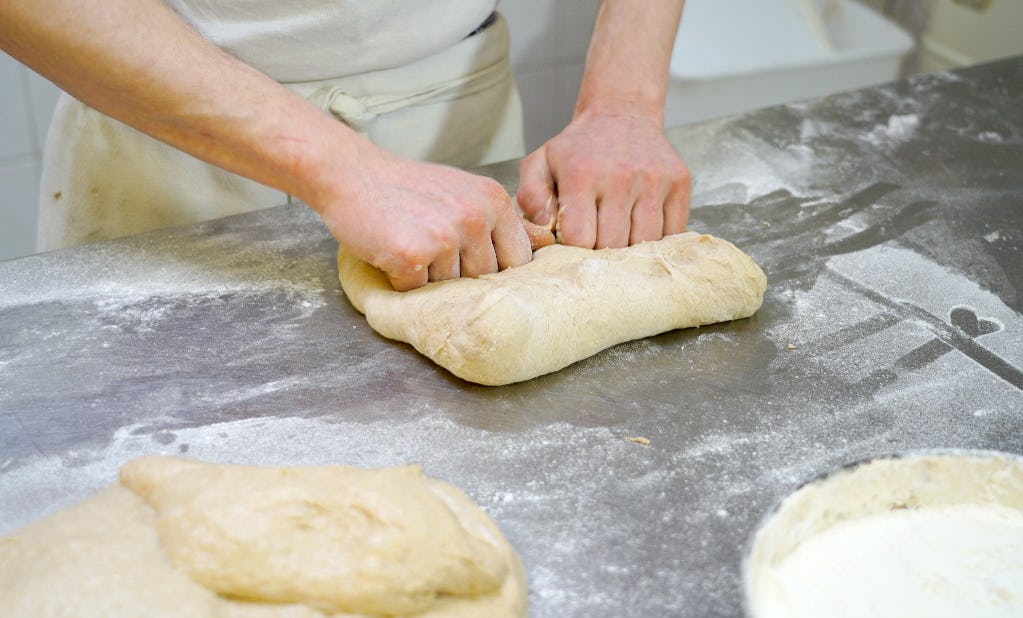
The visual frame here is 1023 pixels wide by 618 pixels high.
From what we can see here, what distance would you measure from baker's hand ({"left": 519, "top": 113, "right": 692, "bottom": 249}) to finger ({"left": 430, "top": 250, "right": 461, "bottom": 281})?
0.73 feet

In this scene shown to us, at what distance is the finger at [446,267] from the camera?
1.36 meters

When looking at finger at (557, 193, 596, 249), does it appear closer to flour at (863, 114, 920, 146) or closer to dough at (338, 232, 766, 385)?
dough at (338, 232, 766, 385)

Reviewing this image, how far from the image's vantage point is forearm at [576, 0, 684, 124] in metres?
1.75

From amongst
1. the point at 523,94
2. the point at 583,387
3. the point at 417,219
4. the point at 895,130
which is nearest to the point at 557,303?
the point at 583,387

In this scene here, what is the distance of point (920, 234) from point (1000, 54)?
212cm

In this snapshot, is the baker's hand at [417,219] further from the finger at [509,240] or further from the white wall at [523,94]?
the white wall at [523,94]

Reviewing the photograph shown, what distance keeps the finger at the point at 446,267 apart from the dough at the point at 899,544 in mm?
618

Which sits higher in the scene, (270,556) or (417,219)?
(417,219)

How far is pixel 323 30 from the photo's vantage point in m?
1.69

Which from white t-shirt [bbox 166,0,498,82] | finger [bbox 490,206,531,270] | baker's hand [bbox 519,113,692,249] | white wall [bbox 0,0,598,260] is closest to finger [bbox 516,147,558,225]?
baker's hand [bbox 519,113,692,249]

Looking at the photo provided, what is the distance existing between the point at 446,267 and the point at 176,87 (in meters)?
0.44

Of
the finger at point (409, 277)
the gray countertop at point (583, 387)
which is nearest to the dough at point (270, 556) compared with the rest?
the gray countertop at point (583, 387)

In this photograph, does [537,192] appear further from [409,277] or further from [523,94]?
[523,94]

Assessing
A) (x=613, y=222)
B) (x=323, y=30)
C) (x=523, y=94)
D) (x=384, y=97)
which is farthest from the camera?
(x=523, y=94)
